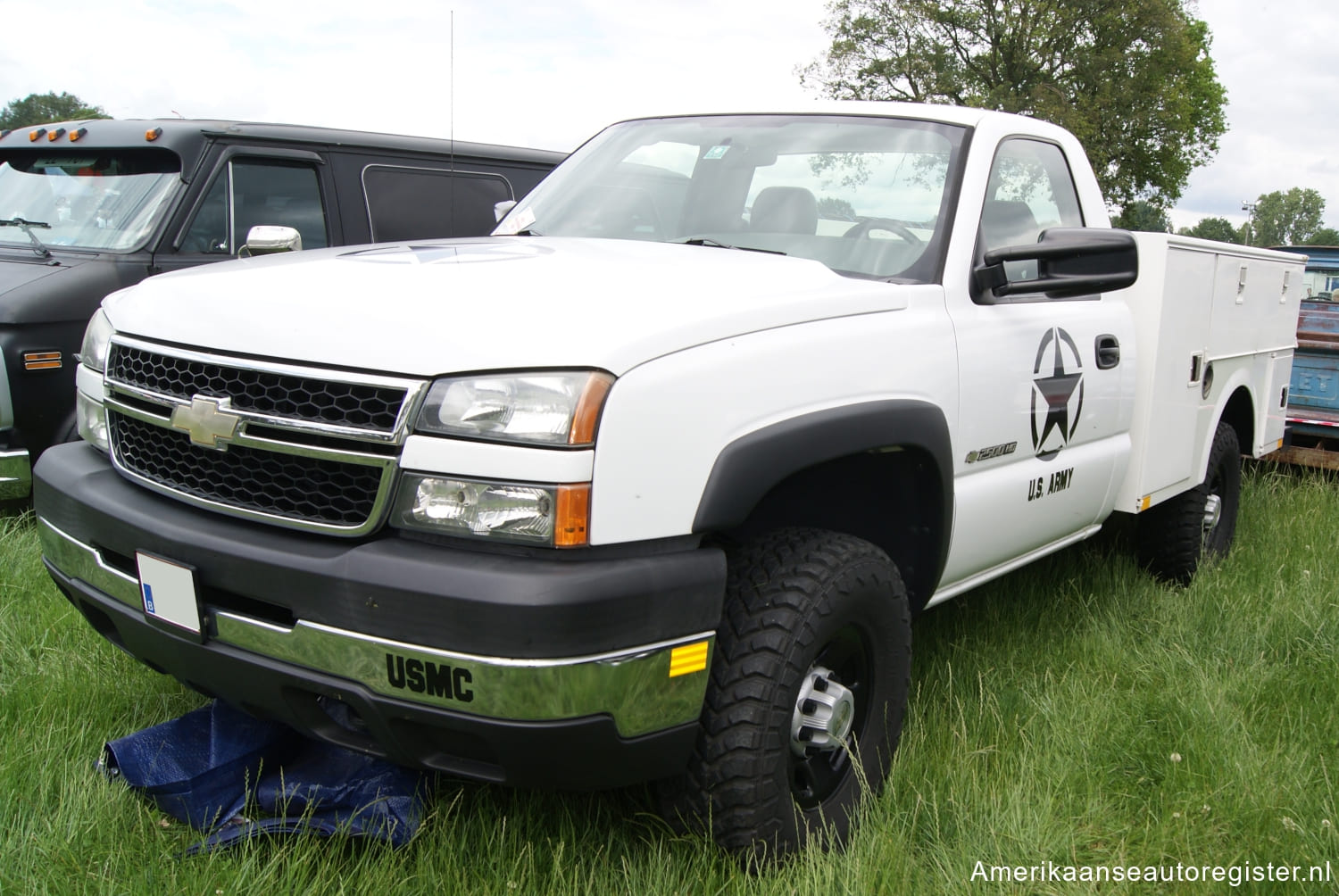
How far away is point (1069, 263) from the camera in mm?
3016

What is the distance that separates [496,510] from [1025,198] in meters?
2.30

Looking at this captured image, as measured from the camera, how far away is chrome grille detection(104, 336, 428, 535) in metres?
2.01

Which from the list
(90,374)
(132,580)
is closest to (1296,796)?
(132,580)

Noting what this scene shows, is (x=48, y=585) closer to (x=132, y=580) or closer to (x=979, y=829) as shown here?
(x=132, y=580)

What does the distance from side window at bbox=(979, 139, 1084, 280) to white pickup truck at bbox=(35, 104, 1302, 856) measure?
0.03m

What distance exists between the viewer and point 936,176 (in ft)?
10.3

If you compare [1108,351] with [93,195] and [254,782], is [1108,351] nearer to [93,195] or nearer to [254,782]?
[254,782]

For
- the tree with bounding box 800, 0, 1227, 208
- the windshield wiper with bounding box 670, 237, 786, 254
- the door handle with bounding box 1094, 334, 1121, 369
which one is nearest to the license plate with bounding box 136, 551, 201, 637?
the windshield wiper with bounding box 670, 237, 786, 254

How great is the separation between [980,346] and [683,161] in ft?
3.82

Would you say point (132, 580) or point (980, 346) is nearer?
point (132, 580)

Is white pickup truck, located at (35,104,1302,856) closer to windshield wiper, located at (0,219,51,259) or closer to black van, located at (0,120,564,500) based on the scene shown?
black van, located at (0,120,564,500)

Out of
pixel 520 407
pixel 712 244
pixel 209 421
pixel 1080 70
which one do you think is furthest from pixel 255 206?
pixel 1080 70

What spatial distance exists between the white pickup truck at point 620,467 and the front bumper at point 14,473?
7.85 ft

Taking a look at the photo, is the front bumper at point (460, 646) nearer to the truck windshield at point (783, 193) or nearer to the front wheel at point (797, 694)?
the front wheel at point (797, 694)
